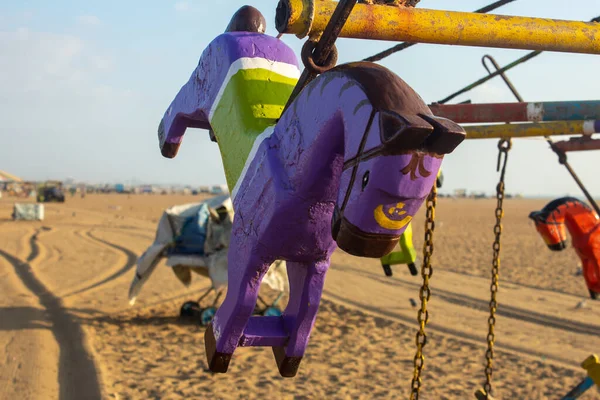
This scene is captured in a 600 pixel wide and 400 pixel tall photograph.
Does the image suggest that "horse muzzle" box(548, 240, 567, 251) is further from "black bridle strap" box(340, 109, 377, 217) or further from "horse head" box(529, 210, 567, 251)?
"black bridle strap" box(340, 109, 377, 217)

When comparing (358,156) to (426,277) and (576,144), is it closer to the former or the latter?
(426,277)

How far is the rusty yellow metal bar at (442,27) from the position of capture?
4.58 feet

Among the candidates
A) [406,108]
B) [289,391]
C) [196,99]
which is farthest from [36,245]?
[406,108]

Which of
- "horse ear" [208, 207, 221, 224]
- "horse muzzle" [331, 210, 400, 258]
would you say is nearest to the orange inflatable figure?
"horse muzzle" [331, 210, 400, 258]

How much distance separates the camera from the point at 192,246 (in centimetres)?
990

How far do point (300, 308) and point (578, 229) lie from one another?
295 cm

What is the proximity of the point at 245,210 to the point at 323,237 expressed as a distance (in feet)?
0.86

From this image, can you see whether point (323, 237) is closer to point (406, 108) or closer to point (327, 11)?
point (406, 108)

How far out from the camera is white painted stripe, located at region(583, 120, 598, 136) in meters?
2.74

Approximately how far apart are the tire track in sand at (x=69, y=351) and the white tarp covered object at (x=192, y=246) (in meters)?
1.24

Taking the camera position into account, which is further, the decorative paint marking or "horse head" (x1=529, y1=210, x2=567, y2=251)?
"horse head" (x1=529, y1=210, x2=567, y2=251)

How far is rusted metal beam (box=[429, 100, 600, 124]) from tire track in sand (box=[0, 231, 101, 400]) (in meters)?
6.05

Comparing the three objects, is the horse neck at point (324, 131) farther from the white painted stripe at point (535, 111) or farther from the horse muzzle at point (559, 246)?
the horse muzzle at point (559, 246)

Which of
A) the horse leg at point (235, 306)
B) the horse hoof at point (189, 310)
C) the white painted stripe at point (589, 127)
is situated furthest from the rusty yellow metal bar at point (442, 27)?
the horse hoof at point (189, 310)
